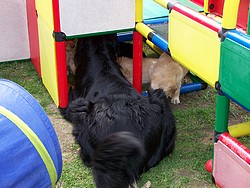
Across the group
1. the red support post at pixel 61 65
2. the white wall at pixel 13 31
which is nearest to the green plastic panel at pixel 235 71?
the red support post at pixel 61 65

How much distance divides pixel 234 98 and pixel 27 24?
9.15ft

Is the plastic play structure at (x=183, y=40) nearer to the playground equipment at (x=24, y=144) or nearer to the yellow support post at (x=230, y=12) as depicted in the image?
the yellow support post at (x=230, y=12)

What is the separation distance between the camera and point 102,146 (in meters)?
2.53

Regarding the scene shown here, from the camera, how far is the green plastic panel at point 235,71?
2534 millimetres

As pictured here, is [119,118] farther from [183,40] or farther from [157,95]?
[183,40]

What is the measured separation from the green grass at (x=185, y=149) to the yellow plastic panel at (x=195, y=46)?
673 mm

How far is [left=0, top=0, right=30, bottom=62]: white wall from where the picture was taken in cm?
486

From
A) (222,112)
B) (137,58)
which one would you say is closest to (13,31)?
(137,58)

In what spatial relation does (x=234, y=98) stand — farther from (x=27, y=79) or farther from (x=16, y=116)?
(x=27, y=79)

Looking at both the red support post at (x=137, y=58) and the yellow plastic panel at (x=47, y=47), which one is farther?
the red support post at (x=137, y=58)

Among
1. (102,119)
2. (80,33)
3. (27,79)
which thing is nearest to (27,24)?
(27,79)

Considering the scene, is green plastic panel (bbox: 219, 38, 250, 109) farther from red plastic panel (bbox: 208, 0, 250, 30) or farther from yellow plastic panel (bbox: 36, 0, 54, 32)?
yellow plastic panel (bbox: 36, 0, 54, 32)

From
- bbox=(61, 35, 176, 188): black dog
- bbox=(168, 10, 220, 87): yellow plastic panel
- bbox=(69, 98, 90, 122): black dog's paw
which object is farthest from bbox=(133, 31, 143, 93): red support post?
bbox=(69, 98, 90, 122): black dog's paw

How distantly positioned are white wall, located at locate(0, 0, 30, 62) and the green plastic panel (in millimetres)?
2695
